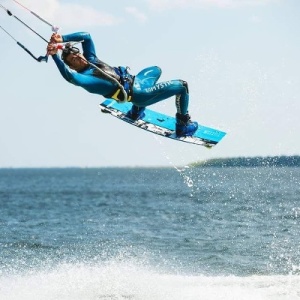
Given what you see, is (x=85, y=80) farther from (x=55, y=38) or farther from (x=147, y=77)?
(x=147, y=77)

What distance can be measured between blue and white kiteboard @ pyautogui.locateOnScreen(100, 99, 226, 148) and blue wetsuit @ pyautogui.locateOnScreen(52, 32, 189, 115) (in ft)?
2.44

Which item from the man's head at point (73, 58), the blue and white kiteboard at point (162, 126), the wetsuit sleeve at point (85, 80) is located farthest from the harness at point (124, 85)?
the blue and white kiteboard at point (162, 126)

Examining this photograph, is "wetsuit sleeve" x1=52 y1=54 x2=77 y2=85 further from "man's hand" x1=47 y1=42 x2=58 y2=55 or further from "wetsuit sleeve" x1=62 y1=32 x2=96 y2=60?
"wetsuit sleeve" x1=62 y1=32 x2=96 y2=60

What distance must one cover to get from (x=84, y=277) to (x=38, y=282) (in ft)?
4.17

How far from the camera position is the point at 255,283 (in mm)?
15703

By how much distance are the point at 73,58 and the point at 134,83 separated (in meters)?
1.17

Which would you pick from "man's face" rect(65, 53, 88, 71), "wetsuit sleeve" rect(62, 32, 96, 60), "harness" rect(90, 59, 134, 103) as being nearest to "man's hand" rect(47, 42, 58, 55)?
"man's face" rect(65, 53, 88, 71)

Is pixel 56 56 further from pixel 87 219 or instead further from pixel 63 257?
pixel 87 219

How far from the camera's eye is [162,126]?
38.8 ft

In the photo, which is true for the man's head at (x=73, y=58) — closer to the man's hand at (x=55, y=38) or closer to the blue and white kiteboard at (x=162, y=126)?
the man's hand at (x=55, y=38)

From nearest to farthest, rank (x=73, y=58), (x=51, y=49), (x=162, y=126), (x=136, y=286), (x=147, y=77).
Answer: (x=51, y=49), (x=73, y=58), (x=147, y=77), (x=162, y=126), (x=136, y=286)

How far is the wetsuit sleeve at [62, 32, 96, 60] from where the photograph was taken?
900 centimetres

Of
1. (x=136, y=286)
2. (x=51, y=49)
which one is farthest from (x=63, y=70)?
(x=136, y=286)

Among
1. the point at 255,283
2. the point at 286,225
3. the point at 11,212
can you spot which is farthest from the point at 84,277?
the point at 11,212
